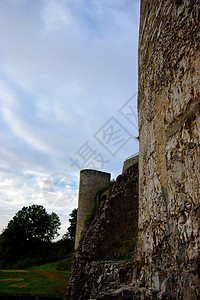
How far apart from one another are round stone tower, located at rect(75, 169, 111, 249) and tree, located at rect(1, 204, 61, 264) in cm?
1256

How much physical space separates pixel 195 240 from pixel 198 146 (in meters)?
0.62

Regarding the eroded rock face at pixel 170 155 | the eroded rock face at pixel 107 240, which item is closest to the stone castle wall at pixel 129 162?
the eroded rock face at pixel 107 240

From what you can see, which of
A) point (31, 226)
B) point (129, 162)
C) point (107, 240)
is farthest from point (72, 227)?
point (107, 240)

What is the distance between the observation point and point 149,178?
8.00 feet

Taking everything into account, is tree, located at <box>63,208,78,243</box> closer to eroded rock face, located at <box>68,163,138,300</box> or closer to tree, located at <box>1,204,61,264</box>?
tree, located at <box>1,204,61,264</box>

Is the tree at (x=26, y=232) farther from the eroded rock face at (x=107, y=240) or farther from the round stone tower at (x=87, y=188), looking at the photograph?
the eroded rock face at (x=107, y=240)

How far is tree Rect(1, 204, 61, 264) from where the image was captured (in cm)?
2525

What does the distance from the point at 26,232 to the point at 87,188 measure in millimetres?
14341

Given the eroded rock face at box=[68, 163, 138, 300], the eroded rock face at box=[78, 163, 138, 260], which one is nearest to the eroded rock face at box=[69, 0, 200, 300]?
the eroded rock face at box=[68, 163, 138, 300]

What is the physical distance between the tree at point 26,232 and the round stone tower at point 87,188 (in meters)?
12.6

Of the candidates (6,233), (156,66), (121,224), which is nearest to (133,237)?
(121,224)

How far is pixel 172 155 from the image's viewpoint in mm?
1866

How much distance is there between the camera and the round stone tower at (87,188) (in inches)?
660

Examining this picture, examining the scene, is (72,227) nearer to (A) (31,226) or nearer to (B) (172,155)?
(A) (31,226)
